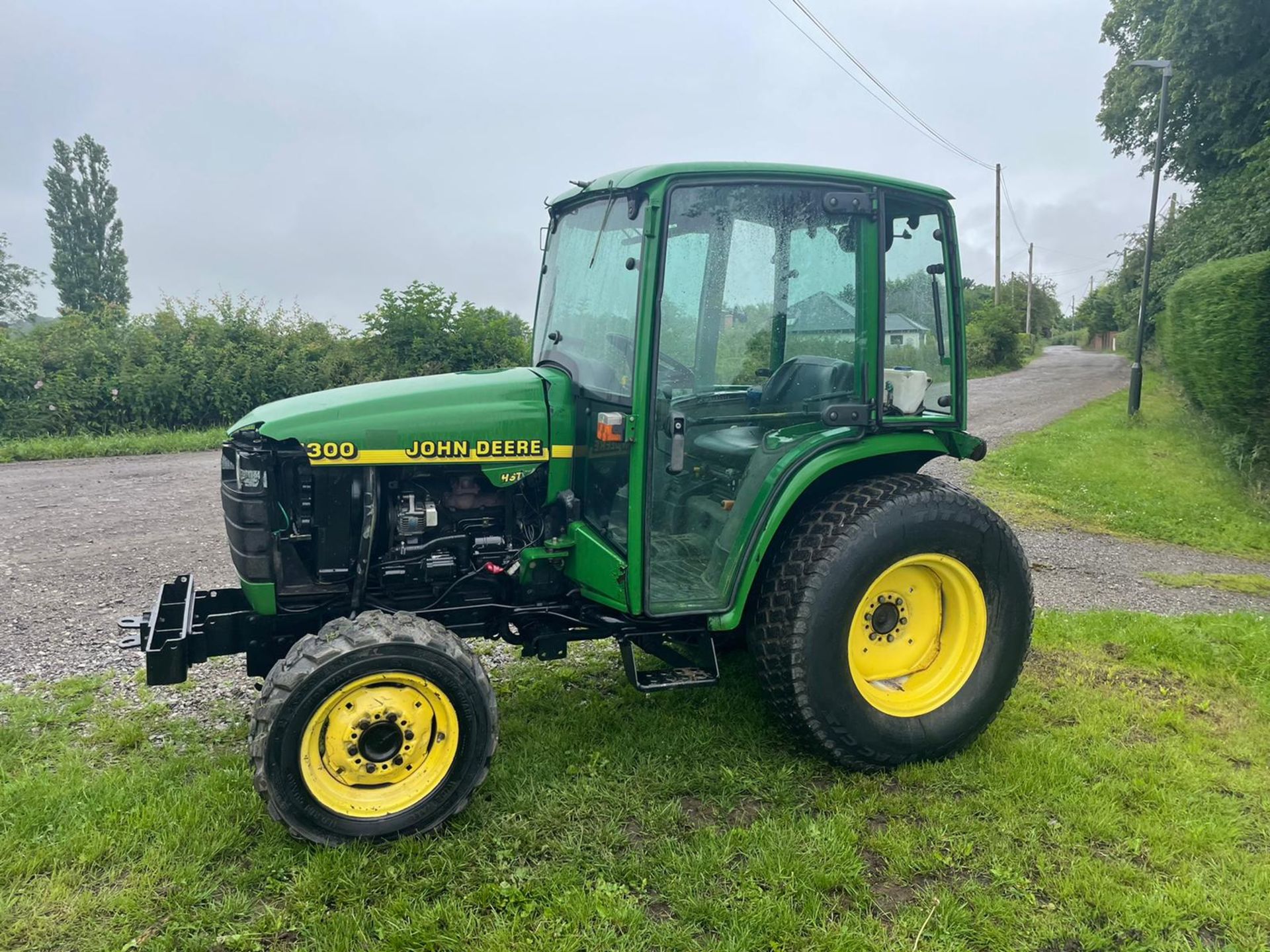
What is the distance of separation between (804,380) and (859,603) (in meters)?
0.91

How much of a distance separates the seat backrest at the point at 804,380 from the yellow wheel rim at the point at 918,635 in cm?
78

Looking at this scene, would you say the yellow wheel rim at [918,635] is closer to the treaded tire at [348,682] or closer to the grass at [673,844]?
the grass at [673,844]

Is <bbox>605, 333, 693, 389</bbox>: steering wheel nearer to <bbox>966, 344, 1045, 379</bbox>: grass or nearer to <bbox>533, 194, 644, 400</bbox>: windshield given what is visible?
<bbox>533, 194, 644, 400</bbox>: windshield

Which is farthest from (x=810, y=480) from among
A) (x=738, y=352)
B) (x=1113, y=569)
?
(x=1113, y=569)

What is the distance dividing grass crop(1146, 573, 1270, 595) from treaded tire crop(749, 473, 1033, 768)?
393cm

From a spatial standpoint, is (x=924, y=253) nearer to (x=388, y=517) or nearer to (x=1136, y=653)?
(x=388, y=517)

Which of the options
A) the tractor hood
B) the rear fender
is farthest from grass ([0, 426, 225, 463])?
the rear fender

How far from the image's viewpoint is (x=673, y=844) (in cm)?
299

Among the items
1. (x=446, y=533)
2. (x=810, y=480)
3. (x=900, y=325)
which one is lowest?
(x=446, y=533)

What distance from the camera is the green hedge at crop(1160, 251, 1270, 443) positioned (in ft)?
31.5

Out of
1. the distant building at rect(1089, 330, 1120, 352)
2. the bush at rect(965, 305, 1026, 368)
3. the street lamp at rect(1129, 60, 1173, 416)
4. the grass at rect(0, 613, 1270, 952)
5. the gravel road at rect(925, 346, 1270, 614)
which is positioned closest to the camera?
the grass at rect(0, 613, 1270, 952)

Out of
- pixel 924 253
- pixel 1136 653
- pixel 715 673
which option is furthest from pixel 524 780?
pixel 1136 653

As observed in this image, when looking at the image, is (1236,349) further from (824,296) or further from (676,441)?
(676,441)

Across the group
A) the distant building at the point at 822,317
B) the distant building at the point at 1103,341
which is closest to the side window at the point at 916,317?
the distant building at the point at 822,317
